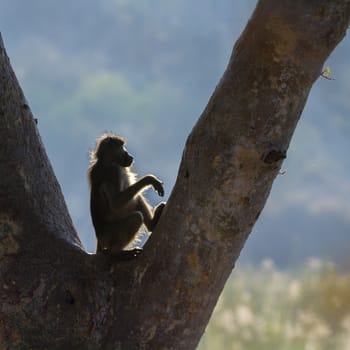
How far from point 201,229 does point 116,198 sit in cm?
282

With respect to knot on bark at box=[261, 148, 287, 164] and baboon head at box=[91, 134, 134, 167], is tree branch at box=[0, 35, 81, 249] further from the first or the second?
baboon head at box=[91, 134, 134, 167]

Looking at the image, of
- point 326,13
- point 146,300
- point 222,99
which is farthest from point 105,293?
point 326,13

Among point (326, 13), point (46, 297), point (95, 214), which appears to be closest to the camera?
point (326, 13)

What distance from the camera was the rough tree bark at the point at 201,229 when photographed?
468cm

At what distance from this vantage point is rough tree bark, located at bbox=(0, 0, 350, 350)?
4.68 metres

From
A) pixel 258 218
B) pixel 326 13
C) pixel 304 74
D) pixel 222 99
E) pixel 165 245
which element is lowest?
pixel 165 245

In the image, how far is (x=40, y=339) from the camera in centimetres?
491

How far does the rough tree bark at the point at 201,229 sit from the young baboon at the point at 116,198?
157cm

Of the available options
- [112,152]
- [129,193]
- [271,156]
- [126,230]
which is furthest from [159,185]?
[271,156]

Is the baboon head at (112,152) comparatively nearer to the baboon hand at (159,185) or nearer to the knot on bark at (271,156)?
the baboon hand at (159,185)

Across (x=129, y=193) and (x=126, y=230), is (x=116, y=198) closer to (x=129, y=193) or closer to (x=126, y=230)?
(x=129, y=193)

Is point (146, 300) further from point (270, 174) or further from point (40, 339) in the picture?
point (270, 174)

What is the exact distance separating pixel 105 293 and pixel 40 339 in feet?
1.88

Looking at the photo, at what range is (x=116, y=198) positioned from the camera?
294 inches
